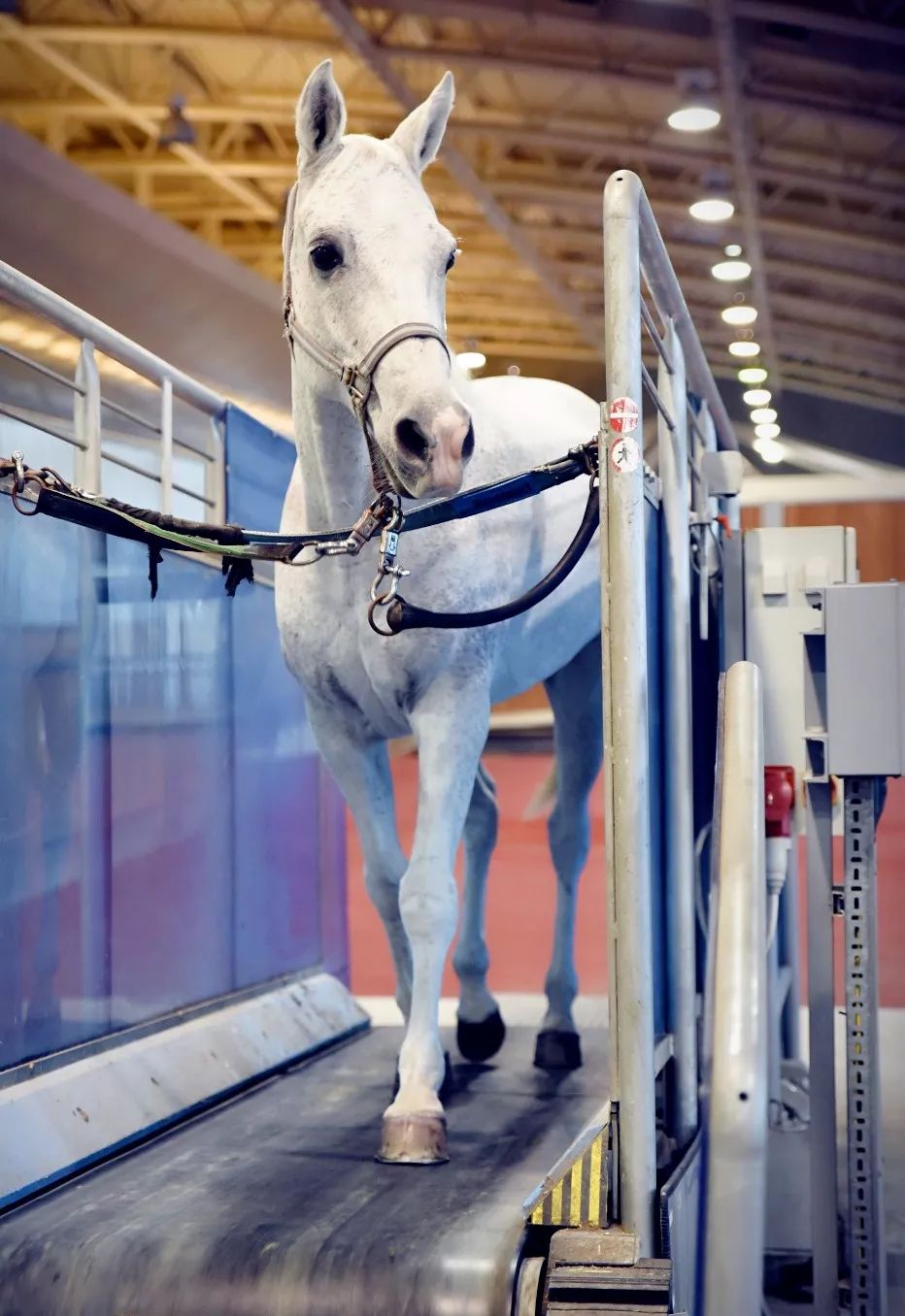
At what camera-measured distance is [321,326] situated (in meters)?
2.95

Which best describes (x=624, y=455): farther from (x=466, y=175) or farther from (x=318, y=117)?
(x=466, y=175)

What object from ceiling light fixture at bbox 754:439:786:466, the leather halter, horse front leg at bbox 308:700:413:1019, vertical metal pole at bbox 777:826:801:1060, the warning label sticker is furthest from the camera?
ceiling light fixture at bbox 754:439:786:466

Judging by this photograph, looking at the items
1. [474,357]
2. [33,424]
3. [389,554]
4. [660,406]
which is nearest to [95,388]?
[33,424]

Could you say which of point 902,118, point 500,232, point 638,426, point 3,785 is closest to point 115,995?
point 3,785

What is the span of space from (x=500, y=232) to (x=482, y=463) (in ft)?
36.0

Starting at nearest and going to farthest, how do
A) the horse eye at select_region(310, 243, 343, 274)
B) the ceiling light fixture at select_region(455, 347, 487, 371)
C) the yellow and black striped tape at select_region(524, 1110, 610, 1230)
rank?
the yellow and black striped tape at select_region(524, 1110, 610, 1230) → the horse eye at select_region(310, 243, 343, 274) → the ceiling light fixture at select_region(455, 347, 487, 371)

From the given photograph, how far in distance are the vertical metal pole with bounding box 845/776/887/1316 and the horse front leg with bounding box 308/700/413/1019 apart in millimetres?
1018

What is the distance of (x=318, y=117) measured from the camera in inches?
118

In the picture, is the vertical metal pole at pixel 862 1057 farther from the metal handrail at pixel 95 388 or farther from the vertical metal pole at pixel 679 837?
the metal handrail at pixel 95 388

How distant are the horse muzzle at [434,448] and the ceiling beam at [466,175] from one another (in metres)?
8.03

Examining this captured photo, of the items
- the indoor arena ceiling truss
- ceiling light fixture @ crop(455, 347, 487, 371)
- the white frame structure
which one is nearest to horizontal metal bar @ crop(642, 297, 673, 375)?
the white frame structure

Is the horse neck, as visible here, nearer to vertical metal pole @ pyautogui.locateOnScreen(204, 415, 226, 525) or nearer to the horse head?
the horse head

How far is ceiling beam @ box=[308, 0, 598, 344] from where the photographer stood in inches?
389

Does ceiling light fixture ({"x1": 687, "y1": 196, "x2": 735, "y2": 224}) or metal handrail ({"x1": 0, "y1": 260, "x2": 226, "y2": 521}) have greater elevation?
ceiling light fixture ({"x1": 687, "y1": 196, "x2": 735, "y2": 224})
